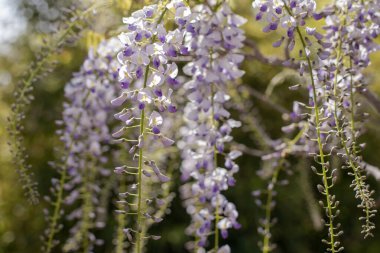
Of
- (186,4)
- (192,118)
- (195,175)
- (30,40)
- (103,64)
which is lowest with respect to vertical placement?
(195,175)

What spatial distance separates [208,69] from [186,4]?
8.9 inches

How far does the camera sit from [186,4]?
1516mm

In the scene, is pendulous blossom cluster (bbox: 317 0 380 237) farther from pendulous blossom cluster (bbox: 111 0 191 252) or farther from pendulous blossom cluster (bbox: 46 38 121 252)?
pendulous blossom cluster (bbox: 46 38 121 252)

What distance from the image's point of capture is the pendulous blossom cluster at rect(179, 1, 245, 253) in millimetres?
1465

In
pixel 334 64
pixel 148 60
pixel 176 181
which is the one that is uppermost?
pixel 176 181

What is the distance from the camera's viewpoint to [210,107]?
185cm

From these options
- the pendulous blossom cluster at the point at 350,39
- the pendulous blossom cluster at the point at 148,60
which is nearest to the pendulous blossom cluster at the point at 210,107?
the pendulous blossom cluster at the point at 148,60

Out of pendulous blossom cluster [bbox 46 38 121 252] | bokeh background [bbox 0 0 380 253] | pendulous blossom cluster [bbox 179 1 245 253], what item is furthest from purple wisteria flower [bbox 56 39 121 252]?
bokeh background [bbox 0 0 380 253]

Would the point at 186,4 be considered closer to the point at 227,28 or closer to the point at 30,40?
the point at 227,28

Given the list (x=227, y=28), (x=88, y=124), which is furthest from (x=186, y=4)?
(x=88, y=124)

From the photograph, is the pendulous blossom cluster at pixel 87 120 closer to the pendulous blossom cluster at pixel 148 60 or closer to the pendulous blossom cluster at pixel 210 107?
the pendulous blossom cluster at pixel 210 107

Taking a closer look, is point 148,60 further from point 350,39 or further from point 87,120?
point 87,120

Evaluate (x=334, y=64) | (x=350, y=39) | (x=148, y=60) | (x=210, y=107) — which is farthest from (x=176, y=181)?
(x=148, y=60)

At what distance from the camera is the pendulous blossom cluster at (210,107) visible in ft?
4.81
